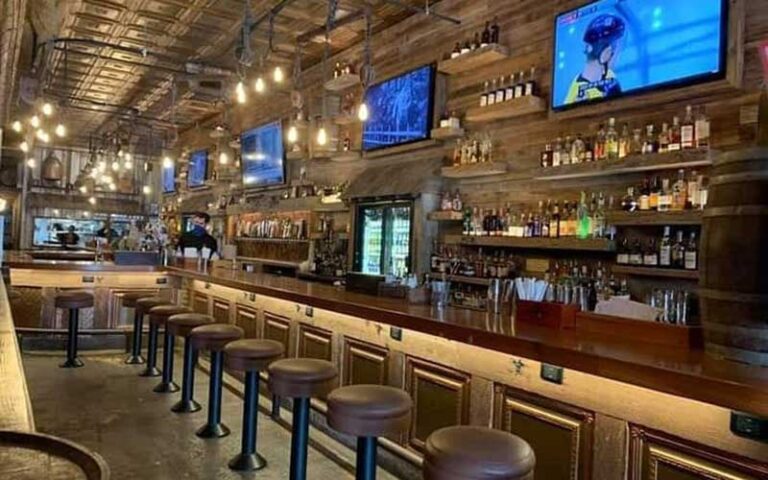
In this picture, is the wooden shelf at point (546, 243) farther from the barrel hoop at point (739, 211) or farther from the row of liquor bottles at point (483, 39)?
the barrel hoop at point (739, 211)

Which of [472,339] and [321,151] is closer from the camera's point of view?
[472,339]

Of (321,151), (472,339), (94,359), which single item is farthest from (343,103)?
(472,339)

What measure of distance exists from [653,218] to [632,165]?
39 centimetres

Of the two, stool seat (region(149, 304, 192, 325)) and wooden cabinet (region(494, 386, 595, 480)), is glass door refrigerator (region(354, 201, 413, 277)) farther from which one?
wooden cabinet (region(494, 386, 595, 480))

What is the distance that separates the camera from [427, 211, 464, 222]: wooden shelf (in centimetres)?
529

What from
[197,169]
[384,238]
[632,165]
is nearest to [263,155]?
[197,169]

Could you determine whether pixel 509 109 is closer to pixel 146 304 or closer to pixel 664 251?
pixel 664 251

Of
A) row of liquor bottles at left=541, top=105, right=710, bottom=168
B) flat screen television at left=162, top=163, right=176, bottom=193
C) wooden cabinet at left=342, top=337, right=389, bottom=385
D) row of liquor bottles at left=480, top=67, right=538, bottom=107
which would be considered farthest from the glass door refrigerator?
flat screen television at left=162, top=163, right=176, bottom=193

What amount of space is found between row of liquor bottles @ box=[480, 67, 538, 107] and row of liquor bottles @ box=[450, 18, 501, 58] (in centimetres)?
33

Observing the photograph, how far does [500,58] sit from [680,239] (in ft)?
7.69

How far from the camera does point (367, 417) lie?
2.30 m

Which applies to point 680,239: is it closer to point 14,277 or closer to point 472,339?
point 472,339

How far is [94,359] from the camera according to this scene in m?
6.42

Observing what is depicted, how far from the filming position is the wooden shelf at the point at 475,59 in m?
5.10
